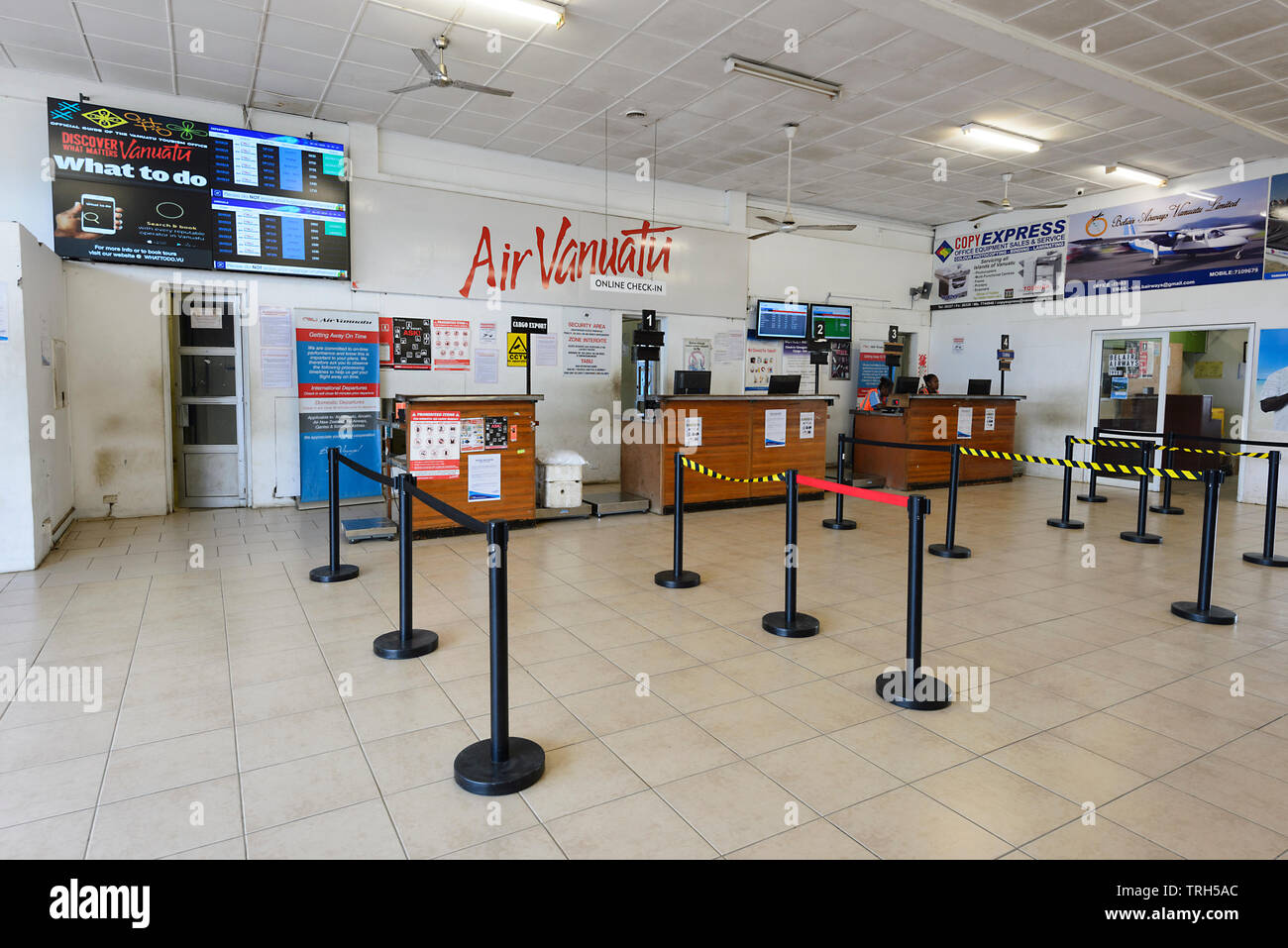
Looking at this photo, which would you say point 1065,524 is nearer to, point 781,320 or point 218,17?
point 781,320

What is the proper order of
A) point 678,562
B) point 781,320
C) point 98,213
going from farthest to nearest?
point 781,320 → point 98,213 → point 678,562

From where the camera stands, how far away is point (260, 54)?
6012 millimetres

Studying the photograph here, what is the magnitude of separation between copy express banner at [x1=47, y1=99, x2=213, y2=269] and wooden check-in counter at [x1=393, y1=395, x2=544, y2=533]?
278cm

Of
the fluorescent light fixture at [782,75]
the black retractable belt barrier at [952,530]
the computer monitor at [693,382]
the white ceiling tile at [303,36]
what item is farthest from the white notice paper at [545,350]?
the black retractable belt barrier at [952,530]

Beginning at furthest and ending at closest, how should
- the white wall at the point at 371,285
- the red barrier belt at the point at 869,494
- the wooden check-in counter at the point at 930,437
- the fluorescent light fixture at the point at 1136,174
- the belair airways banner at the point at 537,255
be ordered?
the wooden check-in counter at the point at 930,437, the fluorescent light fixture at the point at 1136,174, the belair airways banner at the point at 537,255, the white wall at the point at 371,285, the red barrier belt at the point at 869,494

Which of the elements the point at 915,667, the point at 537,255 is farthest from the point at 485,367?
the point at 915,667

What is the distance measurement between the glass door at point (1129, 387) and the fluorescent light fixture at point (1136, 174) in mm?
1842

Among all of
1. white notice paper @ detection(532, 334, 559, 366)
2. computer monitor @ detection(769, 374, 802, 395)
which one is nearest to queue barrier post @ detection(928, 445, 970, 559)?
computer monitor @ detection(769, 374, 802, 395)

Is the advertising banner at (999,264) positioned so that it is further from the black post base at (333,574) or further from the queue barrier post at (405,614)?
the queue barrier post at (405,614)

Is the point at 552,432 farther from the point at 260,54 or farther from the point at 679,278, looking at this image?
the point at 260,54

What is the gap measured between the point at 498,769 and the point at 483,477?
4142mm

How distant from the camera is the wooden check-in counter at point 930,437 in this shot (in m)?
9.30

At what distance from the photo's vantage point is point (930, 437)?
30.9ft
